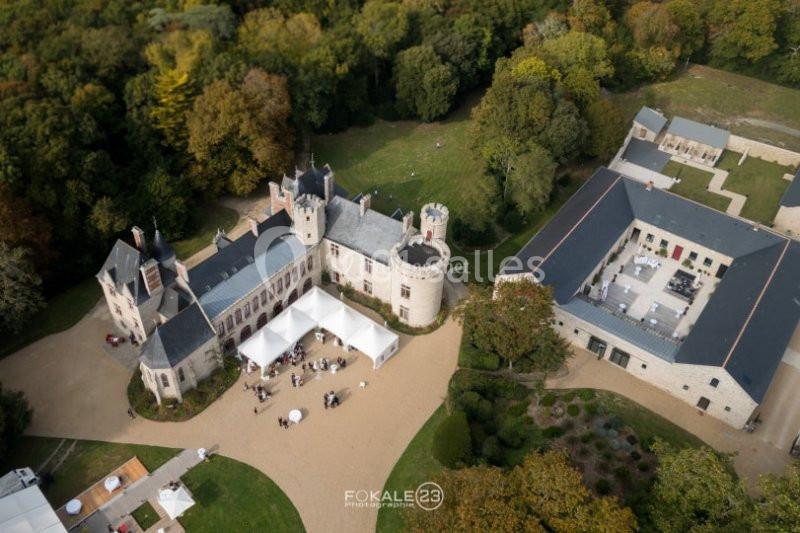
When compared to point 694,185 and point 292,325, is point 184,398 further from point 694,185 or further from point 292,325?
point 694,185

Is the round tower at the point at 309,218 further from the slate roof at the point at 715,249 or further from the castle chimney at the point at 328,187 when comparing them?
the slate roof at the point at 715,249

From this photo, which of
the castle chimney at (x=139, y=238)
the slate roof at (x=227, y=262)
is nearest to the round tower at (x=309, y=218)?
the slate roof at (x=227, y=262)

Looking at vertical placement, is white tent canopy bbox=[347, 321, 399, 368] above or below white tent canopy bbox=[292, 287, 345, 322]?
below

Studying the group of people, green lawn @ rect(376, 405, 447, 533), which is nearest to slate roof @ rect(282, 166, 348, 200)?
the group of people

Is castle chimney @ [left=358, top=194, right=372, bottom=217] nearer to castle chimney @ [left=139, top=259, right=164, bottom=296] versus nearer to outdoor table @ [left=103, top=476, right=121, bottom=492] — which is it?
castle chimney @ [left=139, top=259, right=164, bottom=296]

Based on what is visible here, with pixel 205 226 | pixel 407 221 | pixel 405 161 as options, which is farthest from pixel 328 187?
pixel 405 161

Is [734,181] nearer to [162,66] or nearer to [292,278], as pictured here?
[292,278]

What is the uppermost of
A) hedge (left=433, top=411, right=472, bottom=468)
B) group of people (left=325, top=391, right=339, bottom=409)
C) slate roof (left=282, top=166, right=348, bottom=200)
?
slate roof (left=282, top=166, right=348, bottom=200)

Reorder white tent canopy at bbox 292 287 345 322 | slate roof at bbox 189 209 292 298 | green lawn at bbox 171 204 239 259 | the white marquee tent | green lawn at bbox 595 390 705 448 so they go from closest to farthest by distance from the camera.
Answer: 1. green lawn at bbox 595 390 705 448
2. slate roof at bbox 189 209 292 298
3. the white marquee tent
4. white tent canopy at bbox 292 287 345 322
5. green lawn at bbox 171 204 239 259
